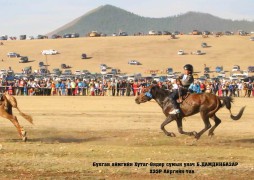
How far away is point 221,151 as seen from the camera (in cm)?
1694

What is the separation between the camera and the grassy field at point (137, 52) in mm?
110794

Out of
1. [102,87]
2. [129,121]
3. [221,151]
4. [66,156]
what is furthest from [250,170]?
[102,87]

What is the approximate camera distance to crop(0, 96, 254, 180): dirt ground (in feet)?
43.2

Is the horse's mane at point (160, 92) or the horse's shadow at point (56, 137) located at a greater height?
the horse's mane at point (160, 92)

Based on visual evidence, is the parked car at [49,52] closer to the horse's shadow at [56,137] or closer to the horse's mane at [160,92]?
the horse's shadow at [56,137]

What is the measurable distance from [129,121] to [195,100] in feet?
25.6

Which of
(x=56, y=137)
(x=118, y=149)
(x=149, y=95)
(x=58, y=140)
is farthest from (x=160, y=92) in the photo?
Result: (x=118, y=149)

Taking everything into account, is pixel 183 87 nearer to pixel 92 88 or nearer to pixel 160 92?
pixel 160 92

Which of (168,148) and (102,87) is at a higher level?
(168,148)

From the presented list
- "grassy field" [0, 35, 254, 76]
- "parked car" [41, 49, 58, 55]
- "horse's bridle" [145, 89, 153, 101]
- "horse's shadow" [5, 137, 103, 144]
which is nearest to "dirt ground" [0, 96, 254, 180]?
"horse's shadow" [5, 137, 103, 144]

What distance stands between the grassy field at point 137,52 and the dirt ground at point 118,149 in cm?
7478

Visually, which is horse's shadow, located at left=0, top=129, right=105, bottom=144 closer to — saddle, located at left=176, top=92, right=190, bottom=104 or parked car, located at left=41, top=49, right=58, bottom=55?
saddle, located at left=176, top=92, right=190, bottom=104

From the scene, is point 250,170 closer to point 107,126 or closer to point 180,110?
point 180,110

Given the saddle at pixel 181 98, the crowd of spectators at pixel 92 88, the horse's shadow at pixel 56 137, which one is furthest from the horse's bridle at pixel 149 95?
the crowd of spectators at pixel 92 88
